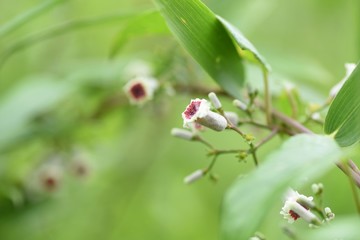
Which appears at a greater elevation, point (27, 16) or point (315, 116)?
point (27, 16)

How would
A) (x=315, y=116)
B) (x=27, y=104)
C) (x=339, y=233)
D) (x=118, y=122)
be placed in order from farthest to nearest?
(x=118, y=122) < (x=27, y=104) < (x=315, y=116) < (x=339, y=233)

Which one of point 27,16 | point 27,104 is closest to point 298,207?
point 27,16

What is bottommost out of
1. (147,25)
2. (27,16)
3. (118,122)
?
(118,122)

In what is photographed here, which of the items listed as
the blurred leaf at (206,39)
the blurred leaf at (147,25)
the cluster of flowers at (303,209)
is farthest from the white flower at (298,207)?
the blurred leaf at (147,25)

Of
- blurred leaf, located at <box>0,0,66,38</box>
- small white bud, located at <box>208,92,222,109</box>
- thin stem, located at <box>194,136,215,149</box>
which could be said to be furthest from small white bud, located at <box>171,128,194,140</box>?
blurred leaf, located at <box>0,0,66,38</box>

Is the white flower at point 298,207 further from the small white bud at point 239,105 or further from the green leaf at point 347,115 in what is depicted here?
the small white bud at point 239,105

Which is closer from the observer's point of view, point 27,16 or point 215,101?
point 215,101

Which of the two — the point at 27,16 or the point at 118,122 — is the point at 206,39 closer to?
the point at 27,16
